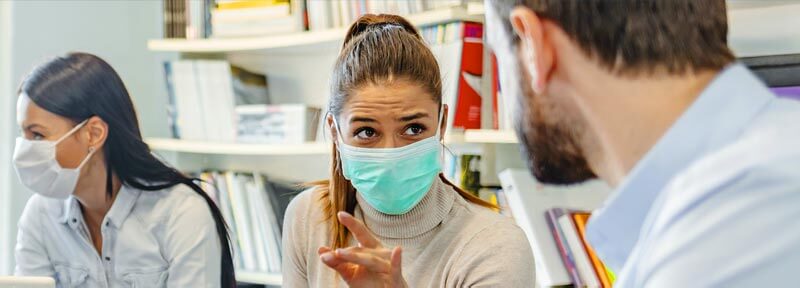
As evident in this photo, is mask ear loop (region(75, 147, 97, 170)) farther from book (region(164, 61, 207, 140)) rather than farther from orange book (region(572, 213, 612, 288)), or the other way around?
orange book (region(572, 213, 612, 288))

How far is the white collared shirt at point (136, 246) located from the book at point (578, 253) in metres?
0.79

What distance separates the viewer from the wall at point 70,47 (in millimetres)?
2768

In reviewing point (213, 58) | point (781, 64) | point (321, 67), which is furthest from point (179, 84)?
point (781, 64)

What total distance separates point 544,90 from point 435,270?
0.70 m

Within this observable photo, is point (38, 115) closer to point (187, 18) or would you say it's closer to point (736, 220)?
point (187, 18)

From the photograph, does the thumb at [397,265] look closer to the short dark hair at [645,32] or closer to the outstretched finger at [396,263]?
the outstretched finger at [396,263]

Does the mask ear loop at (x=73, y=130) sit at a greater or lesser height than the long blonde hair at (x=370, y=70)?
lesser

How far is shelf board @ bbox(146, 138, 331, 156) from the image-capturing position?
2570 millimetres

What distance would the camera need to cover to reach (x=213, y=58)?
3041 mm

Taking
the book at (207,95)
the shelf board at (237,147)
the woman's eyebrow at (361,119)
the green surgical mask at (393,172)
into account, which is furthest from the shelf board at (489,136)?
the book at (207,95)

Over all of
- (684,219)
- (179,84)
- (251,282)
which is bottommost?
(251,282)

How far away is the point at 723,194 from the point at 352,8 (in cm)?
191

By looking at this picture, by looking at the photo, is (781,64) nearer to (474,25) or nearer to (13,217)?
(474,25)

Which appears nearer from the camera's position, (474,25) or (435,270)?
(435,270)
